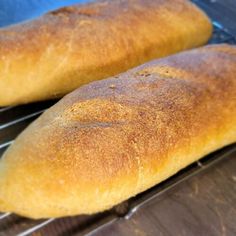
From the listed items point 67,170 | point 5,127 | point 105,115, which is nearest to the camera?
point 67,170

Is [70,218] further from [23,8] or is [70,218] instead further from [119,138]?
[23,8]

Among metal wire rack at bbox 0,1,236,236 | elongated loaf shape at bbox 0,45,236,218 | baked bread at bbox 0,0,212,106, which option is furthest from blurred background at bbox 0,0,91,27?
elongated loaf shape at bbox 0,45,236,218

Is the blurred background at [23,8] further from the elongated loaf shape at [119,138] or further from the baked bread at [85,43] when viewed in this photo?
the elongated loaf shape at [119,138]

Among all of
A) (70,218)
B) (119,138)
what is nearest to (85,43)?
(119,138)

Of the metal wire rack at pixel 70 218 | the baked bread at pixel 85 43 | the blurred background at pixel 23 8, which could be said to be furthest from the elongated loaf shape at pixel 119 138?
the blurred background at pixel 23 8

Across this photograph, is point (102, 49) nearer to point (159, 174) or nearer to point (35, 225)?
point (159, 174)

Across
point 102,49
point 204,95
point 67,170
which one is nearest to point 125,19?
point 102,49
